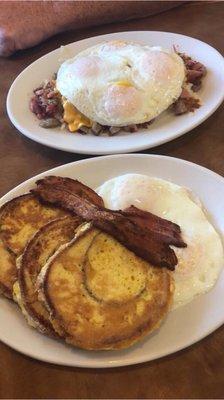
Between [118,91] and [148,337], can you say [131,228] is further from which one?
[118,91]

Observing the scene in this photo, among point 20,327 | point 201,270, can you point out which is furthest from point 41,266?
point 201,270

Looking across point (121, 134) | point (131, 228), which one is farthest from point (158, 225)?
point (121, 134)

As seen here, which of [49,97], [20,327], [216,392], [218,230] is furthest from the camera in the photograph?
[49,97]

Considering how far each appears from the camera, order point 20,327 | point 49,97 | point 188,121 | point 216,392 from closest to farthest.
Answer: point 216,392 < point 20,327 < point 188,121 < point 49,97

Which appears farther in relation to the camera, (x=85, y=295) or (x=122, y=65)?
(x=122, y=65)

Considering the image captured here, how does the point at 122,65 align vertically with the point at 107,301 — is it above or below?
above

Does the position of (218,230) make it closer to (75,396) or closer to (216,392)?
(216,392)

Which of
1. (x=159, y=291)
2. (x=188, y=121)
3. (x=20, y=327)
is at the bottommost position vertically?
(x=20, y=327)

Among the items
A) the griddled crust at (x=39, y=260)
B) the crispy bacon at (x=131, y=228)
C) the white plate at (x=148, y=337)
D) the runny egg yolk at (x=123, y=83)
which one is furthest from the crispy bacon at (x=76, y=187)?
the runny egg yolk at (x=123, y=83)

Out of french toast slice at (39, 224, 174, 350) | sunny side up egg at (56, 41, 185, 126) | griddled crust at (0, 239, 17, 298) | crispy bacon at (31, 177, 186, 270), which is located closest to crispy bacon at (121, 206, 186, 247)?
crispy bacon at (31, 177, 186, 270)
